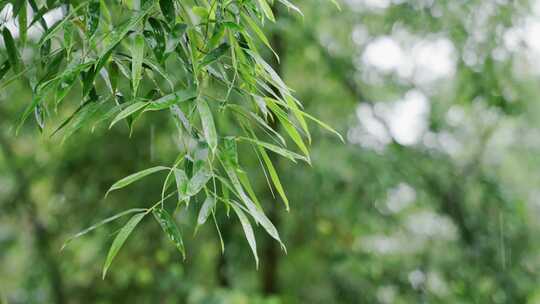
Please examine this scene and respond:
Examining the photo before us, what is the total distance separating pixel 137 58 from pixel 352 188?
2795mm

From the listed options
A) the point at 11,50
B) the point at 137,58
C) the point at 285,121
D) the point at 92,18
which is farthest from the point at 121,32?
the point at 11,50

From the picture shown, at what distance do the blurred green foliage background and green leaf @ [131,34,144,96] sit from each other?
170 centimetres

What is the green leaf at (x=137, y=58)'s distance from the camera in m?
0.97

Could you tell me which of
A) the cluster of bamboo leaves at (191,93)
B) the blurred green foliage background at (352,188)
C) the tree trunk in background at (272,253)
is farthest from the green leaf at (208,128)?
the tree trunk in background at (272,253)

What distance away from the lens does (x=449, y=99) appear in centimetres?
415

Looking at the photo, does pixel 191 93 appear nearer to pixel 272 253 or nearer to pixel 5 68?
pixel 5 68

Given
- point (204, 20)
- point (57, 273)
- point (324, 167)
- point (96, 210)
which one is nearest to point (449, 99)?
point (324, 167)

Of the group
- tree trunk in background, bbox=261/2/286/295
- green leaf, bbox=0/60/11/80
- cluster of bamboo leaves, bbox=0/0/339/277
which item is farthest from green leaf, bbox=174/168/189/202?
tree trunk in background, bbox=261/2/286/295

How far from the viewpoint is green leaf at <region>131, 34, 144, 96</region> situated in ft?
3.20

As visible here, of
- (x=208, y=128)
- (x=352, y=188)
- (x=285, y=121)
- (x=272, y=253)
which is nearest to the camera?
(x=208, y=128)

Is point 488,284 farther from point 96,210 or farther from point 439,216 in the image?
point 96,210

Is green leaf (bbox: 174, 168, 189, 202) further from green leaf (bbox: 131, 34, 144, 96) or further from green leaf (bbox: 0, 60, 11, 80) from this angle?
green leaf (bbox: 0, 60, 11, 80)

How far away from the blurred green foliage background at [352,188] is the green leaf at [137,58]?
1.70 m

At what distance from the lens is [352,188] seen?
3.70m
